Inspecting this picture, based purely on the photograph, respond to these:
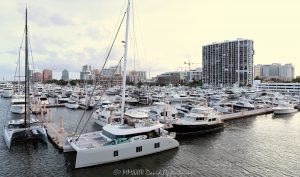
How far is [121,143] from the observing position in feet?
70.0

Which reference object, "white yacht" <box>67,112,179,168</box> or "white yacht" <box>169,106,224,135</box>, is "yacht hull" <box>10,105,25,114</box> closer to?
"white yacht" <box>67,112,179,168</box>

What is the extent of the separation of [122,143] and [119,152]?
0.80 metres

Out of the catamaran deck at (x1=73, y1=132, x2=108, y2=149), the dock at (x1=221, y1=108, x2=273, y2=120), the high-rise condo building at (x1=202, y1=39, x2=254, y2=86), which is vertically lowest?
the dock at (x1=221, y1=108, x2=273, y2=120)

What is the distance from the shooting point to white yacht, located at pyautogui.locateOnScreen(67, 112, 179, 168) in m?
20.0

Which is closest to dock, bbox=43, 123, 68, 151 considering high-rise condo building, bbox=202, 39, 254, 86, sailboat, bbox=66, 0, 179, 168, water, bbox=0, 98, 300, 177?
water, bbox=0, 98, 300, 177

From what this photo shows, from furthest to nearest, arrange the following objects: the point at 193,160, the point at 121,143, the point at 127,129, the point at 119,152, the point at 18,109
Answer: the point at 18,109
the point at 193,160
the point at 127,129
the point at 121,143
the point at 119,152

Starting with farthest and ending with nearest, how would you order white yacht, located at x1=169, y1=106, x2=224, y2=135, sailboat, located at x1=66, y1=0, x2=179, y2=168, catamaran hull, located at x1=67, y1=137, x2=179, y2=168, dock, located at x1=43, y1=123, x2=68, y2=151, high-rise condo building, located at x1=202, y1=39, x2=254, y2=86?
1. high-rise condo building, located at x1=202, y1=39, x2=254, y2=86
2. white yacht, located at x1=169, y1=106, x2=224, y2=135
3. dock, located at x1=43, y1=123, x2=68, y2=151
4. sailboat, located at x1=66, y1=0, x2=179, y2=168
5. catamaran hull, located at x1=67, y1=137, x2=179, y2=168

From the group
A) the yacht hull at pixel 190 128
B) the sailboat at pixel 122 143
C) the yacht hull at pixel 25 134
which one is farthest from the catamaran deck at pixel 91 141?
the yacht hull at pixel 190 128

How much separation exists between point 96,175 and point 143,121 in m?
7.58

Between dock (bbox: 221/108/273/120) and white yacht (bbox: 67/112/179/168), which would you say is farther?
dock (bbox: 221/108/273/120)

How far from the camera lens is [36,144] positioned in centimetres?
2612

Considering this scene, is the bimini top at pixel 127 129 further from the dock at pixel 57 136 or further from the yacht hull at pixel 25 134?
the yacht hull at pixel 25 134

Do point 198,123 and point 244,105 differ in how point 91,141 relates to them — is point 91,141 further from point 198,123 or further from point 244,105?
point 244,105

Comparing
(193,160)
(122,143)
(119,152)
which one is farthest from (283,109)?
(119,152)
